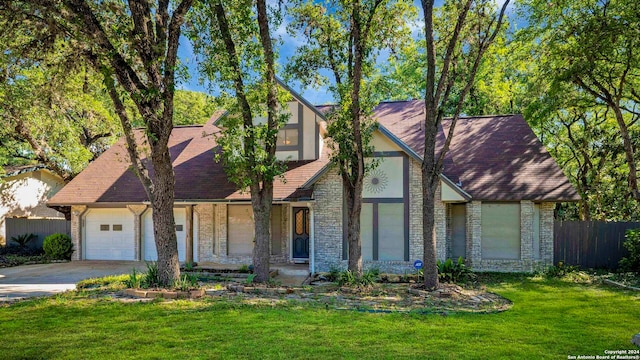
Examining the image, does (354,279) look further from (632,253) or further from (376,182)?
(632,253)

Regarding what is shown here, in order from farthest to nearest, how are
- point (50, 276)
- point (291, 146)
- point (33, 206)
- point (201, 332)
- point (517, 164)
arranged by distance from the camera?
point (33, 206), point (291, 146), point (517, 164), point (50, 276), point (201, 332)

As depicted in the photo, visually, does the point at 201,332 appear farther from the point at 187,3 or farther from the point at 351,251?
the point at 187,3

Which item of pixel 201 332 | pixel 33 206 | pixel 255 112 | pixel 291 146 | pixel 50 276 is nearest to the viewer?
pixel 201 332

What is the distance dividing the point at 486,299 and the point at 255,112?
23.4 ft

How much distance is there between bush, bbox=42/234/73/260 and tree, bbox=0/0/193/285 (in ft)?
29.8

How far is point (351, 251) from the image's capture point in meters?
10.5

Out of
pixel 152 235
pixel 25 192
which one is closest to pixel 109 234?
pixel 152 235

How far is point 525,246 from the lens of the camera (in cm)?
1249

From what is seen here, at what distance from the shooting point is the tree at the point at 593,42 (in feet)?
39.1

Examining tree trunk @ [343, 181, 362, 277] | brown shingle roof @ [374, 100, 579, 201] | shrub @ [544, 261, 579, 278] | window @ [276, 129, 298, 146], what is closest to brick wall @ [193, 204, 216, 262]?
window @ [276, 129, 298, 146]

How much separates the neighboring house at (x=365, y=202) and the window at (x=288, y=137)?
39mm

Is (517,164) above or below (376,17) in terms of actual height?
below

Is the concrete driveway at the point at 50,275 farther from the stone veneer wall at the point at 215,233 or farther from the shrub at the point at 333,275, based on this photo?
the shrub at the point at 333,275

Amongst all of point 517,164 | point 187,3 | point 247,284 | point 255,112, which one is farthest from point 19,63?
point 517,164
